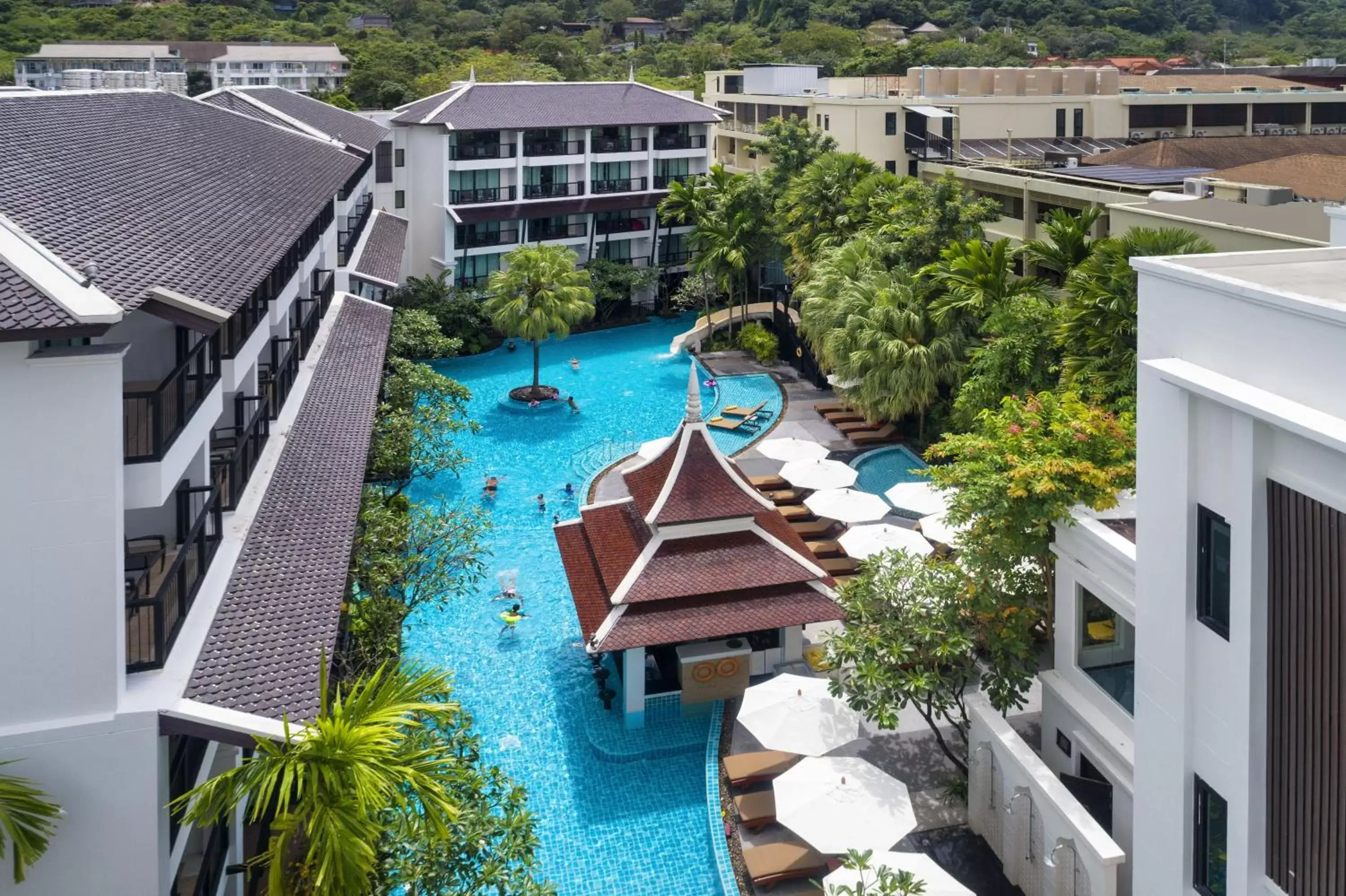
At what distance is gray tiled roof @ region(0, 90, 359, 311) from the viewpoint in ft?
41.2

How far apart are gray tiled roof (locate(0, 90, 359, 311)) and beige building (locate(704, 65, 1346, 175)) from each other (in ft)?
96.4

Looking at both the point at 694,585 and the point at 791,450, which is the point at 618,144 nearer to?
the point at 791,450

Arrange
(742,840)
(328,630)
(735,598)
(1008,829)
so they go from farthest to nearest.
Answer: (735,598), (742,840), (1008,829), (328,630)

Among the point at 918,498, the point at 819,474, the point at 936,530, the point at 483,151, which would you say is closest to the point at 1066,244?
the point at 918,498

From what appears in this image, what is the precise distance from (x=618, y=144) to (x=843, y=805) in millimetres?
42917

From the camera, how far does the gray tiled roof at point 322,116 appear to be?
127 ft

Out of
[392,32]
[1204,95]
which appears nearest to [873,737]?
[1204,95]

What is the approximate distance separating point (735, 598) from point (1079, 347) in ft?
→ 31.2

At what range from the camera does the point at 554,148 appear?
2034 inches

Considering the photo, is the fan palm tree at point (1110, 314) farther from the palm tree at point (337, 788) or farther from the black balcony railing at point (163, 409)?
the black balcony railing at point (163, 409)

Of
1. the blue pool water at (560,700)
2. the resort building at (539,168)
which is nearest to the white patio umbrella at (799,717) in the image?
the blue pool water at (560,700)

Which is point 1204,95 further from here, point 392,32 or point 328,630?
point 392,32

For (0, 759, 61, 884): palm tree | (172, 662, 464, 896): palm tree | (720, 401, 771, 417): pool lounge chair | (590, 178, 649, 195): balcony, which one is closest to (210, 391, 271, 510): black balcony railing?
(0, 759, 61, 884): palm tree

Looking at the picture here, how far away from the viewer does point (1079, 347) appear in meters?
23.8
